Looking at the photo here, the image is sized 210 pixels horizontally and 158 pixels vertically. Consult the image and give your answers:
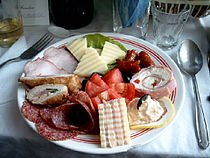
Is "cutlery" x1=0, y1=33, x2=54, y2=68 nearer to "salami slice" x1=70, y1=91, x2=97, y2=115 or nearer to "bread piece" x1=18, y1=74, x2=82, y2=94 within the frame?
"bread piece" x1=18, y1=74, x2=82, y2=94

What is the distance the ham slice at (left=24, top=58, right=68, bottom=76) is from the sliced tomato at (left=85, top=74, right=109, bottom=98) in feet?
0.35

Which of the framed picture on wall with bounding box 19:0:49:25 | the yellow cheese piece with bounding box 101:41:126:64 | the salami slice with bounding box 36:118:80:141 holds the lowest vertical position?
the salami slice with bounding box 36:118:80:141

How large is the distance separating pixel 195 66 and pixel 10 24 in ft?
2.14

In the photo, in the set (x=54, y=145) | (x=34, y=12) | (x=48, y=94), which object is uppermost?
(x=34, y=12)

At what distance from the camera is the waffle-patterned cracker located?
0.61 metres

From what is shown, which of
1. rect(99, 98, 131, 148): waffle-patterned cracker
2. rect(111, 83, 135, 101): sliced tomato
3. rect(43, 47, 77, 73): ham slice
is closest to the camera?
rect(99, 98, 131, 148): waffle-patterned cracker

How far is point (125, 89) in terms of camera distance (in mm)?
740

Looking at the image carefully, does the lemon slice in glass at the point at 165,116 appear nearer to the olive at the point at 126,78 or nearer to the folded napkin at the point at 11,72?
the olive at the point at 126,78

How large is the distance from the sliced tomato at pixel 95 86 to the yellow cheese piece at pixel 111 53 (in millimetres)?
124

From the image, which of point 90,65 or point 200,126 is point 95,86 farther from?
point 200,126

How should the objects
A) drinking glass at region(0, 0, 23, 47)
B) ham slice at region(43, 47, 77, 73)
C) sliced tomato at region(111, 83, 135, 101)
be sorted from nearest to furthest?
sliced tomato at region(111, 83, 135, 101) → ham slice at region(43, 47, 77, 73) → drinking glass at region(0, 0, 23, 47)

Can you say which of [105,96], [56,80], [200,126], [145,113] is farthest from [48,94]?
[200,126]

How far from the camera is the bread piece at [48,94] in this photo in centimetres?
70

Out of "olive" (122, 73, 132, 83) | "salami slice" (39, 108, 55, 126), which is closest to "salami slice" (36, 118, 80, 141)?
"salami slice" (39, 108, 55, 126)
